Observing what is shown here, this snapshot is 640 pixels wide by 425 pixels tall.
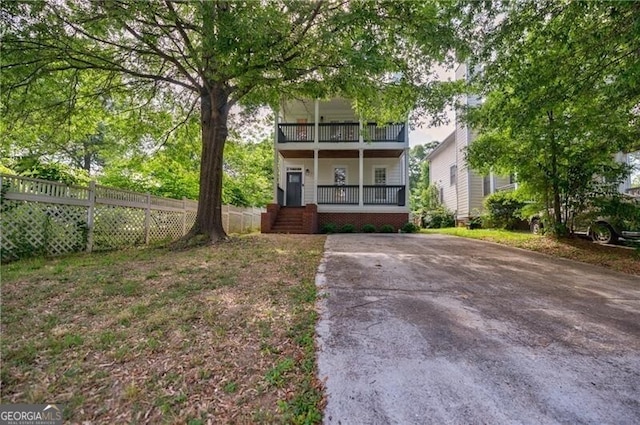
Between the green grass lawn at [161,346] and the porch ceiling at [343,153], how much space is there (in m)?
10.9

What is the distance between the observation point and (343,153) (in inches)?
588

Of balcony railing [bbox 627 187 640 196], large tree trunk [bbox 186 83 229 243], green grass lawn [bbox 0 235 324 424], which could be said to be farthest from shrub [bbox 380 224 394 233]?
green grass lawn [bbox 0 235 324 424]

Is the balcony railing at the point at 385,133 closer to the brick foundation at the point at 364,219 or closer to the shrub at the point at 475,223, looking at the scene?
the brick foundation at the point at 364,219

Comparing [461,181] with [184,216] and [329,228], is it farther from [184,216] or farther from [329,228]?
[184,216]

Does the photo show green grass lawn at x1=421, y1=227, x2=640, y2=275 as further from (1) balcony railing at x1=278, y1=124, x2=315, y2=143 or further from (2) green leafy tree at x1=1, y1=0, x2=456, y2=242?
(1) balcony railing at x1=278, y1=124, x2=315, y2=143

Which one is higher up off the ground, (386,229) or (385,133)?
(385,133)

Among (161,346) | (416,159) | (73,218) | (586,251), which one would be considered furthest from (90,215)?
(416,159)

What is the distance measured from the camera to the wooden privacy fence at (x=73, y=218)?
5273 millimetres

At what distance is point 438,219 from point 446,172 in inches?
138

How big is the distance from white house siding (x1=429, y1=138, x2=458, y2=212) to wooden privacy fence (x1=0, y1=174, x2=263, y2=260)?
53.3 feet

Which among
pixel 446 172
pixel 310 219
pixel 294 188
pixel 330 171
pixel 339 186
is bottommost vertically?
pixel 310 219

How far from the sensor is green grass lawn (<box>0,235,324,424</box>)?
167 cm

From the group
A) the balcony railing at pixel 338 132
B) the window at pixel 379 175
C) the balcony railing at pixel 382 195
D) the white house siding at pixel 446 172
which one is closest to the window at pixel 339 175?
the window at pixel 379 175

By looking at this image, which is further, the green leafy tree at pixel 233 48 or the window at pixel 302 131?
the window at pixel 302 131
